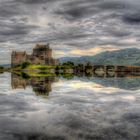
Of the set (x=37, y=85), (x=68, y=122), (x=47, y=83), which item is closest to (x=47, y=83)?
(x=47, y=83)

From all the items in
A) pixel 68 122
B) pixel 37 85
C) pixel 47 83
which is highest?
pixel 68 122

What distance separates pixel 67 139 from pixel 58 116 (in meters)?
7.52

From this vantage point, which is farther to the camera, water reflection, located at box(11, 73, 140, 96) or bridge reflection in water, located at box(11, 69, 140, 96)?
bridge reflection in water, located at box(11, 69, 140, 96)

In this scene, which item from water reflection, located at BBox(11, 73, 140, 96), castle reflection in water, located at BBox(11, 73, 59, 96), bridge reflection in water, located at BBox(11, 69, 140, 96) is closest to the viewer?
castle reflection in water, located at BBox(11, 73, 59, 96)

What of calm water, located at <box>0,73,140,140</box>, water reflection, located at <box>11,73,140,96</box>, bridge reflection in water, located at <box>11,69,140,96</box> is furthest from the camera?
bridge reflection in water, located at <box>11,69,140,96</box>

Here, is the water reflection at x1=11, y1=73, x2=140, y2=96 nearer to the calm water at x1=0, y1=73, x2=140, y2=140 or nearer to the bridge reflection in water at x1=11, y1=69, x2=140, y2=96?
Answer: the bridge reflection in water at x1=11, y1=69, x2=140, y2=96

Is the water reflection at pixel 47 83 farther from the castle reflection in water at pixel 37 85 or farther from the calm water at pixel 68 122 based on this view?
the calm water at pixel 68 122

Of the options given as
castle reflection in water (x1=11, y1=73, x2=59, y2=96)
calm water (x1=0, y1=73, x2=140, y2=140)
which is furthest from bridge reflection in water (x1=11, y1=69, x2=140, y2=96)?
calm water (x1=0, y1=73, x2=140, y2=140)

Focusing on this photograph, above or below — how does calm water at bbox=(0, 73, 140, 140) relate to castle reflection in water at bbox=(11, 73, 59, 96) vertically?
above

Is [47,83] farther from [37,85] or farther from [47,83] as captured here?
[37,85]

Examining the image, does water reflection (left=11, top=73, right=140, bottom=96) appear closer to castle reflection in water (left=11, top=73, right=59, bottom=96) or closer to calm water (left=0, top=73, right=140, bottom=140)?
castle reflection in water (left=11, top=73, right=59, bottom=96)

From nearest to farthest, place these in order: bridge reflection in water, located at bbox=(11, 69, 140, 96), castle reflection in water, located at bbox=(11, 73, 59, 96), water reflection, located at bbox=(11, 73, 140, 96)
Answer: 1. castle reflection in water, located at bbox=(11, 73, 59, 96)
2. water reflection, located at bbox=(11, 73, 140, 96)
3. bridge reflection in water, located at bbox=(11, 69, 140, 96)

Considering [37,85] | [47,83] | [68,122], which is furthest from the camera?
[47,83]

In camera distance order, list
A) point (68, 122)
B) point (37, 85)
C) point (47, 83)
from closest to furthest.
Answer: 1. point (68, 122)
2. point (37, 85)
3. point (47, 83)
